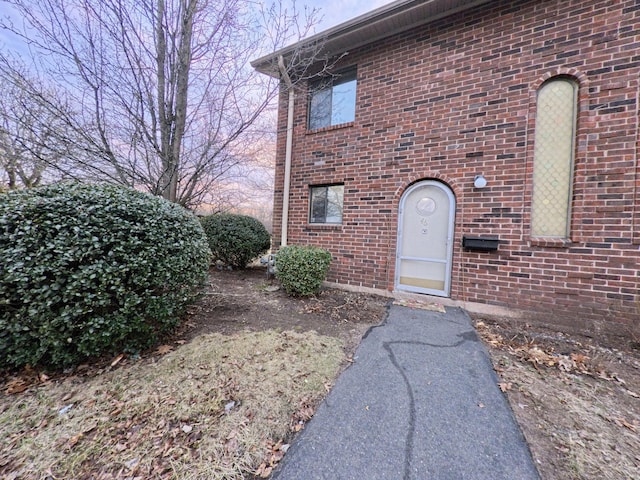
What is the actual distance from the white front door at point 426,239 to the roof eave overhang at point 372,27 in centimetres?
287

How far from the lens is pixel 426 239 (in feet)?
14.3

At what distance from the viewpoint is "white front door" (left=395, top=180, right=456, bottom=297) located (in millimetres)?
4195

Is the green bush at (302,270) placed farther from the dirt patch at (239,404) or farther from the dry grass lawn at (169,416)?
the dry grass lawn at (169,416)

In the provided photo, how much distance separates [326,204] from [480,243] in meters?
2.98

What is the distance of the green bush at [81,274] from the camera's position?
190 centimetres

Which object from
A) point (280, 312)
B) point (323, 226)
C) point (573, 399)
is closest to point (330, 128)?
point (323, 226)

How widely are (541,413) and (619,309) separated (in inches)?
107

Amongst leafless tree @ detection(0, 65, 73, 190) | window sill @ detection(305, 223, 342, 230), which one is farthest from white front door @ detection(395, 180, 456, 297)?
leafless tree @ detection(0, 65, 73, 190)

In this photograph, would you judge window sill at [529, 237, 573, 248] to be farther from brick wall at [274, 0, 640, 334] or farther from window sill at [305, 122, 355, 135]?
window sill at [305, 122, 355, 135]

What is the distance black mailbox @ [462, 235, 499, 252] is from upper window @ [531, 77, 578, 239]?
536 mm

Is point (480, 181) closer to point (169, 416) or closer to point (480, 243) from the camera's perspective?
point (480, 243)

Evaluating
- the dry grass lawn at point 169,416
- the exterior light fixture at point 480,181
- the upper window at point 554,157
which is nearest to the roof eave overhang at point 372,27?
the upper window at point 554,157

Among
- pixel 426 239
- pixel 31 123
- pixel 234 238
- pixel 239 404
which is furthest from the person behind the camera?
pixel 234 238

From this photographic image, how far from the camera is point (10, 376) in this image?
6.61ft
